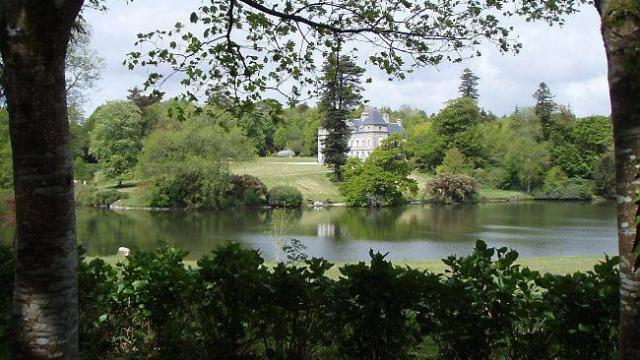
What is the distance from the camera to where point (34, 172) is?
2410 millimetres

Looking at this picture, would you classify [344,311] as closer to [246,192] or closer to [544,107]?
[246,192]

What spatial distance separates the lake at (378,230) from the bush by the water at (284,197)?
2895 millimetres

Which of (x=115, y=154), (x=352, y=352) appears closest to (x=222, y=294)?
(x=352, y=352)

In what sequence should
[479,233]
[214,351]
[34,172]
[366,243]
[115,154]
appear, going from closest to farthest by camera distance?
[34,172], [214,351], [366,243], [479,233], [115,154]

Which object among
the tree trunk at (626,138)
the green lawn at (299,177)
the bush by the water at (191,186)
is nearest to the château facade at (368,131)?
the green lawn at (299,177)

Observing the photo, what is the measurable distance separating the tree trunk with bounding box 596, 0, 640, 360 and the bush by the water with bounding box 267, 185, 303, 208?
1703 inches

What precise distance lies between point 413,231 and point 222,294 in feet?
90.7

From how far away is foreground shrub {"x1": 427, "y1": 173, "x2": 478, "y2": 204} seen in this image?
5034 centimetres

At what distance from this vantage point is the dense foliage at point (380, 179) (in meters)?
47.9

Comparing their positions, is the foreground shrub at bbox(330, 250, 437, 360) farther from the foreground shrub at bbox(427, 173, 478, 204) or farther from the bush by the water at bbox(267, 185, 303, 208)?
the foreground shrub at bbox(427, 173, 478, 204)

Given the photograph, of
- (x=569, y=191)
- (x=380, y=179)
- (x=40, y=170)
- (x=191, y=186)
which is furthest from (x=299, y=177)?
(x=40, y=170)

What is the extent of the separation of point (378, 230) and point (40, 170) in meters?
29.3

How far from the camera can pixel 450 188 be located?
50.2 metres

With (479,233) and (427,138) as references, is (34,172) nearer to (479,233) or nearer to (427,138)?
(479,233)
